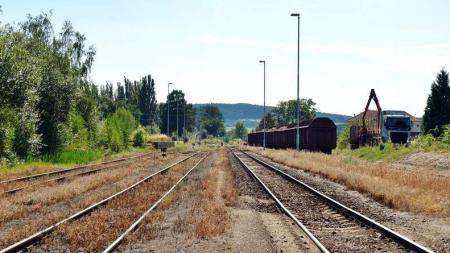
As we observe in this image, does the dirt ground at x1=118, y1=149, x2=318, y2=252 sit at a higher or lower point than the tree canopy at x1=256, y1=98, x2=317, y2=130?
lower

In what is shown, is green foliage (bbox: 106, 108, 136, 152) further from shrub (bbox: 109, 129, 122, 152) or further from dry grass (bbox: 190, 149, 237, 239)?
dry grass (bbox: 190, 149, 237, 239)

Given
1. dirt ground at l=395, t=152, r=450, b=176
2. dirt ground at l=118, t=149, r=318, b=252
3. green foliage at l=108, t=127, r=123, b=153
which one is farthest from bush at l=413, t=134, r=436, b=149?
green foliage at l=108, t=127, r=123, b=153

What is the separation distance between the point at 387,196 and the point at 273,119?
6134 inches

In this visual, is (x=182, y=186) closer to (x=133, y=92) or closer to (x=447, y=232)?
(x=447, y=232)

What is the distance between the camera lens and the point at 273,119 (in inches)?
6727

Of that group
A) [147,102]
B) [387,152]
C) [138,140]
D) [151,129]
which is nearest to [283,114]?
[147,102]

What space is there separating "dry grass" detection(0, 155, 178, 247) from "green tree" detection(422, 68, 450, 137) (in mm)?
53022

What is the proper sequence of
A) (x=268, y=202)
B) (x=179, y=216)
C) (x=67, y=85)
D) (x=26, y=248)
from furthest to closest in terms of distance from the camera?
(x=67, y=85) < (x=268, y=202) < (x=179, y=216) < (x=26, y=248)

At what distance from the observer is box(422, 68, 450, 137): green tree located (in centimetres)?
6400

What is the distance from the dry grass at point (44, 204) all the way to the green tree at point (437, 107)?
2087 inches

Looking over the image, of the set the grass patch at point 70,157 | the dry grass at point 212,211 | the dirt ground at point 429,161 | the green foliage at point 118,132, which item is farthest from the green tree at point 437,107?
the dry grass at point 212,211

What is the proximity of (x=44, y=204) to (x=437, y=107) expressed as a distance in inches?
2361

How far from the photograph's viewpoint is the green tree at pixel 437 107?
210ft

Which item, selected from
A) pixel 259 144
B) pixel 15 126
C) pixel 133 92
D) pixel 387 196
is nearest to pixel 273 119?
pixel 133 92
